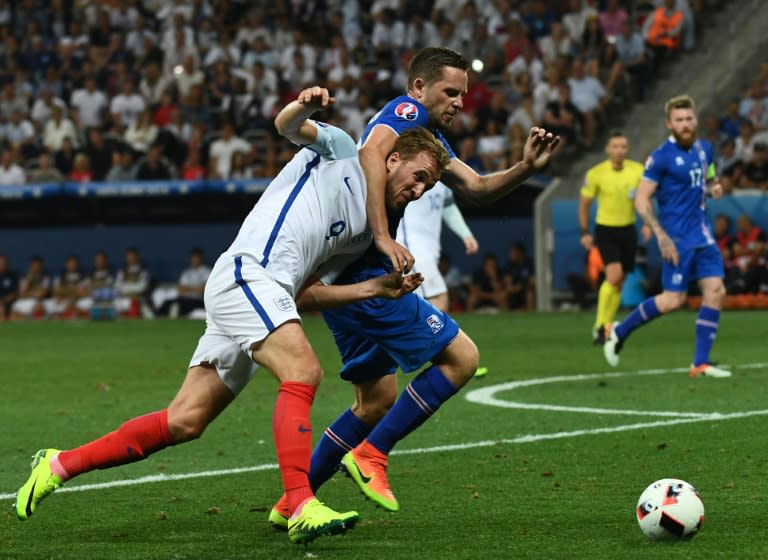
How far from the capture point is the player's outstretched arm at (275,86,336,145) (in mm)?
5595

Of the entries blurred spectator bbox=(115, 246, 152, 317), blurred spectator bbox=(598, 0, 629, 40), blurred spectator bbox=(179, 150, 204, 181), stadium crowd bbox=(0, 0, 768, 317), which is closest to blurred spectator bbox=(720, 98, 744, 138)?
stadium crowd bbox=(0, 0, 768, 317)

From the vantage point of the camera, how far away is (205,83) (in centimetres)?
2753

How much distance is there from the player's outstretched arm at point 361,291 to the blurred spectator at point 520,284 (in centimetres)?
1795

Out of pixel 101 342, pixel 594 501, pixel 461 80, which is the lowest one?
pixel 101 342

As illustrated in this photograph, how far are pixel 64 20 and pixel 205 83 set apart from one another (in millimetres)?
4791

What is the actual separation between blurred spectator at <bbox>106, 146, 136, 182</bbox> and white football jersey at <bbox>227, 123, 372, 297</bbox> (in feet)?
66.3

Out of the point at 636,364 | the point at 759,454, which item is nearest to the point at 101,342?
the point at 636,364

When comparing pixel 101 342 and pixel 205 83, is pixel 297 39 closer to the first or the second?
pixel 205 83

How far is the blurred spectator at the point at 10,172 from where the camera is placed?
26203 mm

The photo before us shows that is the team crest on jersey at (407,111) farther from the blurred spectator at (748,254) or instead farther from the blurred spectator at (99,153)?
the blurred spectator at (99,153)

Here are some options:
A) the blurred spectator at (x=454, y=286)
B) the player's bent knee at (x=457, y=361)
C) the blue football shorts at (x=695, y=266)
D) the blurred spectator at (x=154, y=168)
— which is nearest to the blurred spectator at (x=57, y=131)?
the blurred spectator at (x=154, y=168)

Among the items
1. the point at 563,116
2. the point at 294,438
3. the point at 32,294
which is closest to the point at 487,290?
the point at 563,116

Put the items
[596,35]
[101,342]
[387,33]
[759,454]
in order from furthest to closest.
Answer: [387,33] → [596,35] → [101,342] → [759,454]

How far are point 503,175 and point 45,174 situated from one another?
20.6 metres
